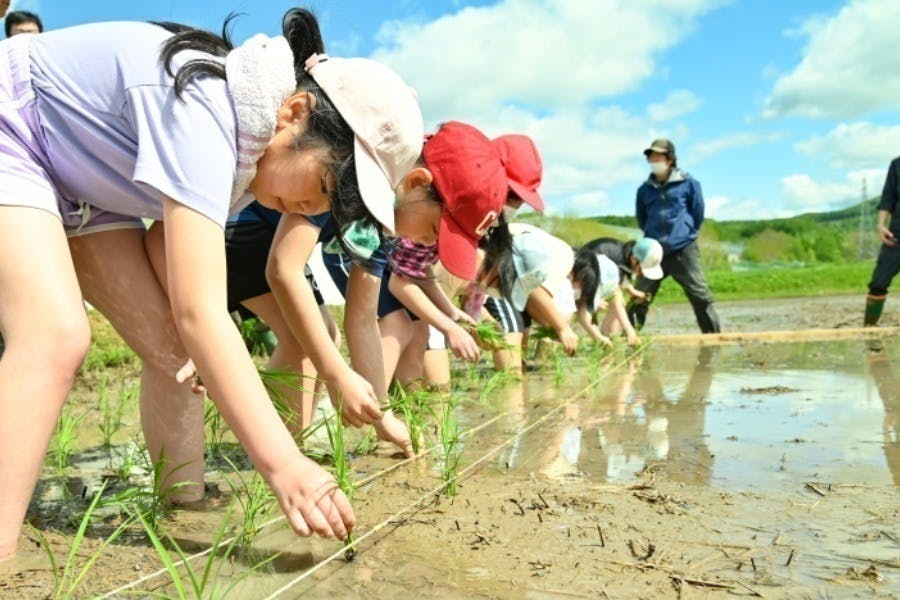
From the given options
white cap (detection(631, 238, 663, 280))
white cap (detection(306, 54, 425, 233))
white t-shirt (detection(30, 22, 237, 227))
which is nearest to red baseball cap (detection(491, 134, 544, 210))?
white cap (detection(306, 54, 425, 233))

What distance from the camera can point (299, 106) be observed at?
210cm

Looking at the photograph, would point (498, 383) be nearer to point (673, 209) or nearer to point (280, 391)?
point (280, 391)

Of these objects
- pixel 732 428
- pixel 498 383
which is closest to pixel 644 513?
pixel 732 428

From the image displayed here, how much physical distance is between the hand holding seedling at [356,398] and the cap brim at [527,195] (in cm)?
172

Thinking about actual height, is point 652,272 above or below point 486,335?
above

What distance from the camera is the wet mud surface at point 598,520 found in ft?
6.23

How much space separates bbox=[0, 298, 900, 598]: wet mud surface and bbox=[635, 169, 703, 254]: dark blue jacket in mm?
4985

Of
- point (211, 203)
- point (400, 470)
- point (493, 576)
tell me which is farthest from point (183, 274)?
point (400, 470)

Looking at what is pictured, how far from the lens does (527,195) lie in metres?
4.07

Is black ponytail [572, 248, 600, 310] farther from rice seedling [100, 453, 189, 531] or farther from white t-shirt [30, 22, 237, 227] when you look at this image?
white t-shirt [30, 22, 237, 227]

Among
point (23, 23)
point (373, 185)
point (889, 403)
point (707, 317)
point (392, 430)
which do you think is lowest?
point (889, 403)

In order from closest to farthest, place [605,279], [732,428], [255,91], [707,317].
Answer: [255,91] → [732,428] → [605,279] → [707,317]

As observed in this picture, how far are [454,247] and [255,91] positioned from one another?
129 cm

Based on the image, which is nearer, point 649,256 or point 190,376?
point 190,376
